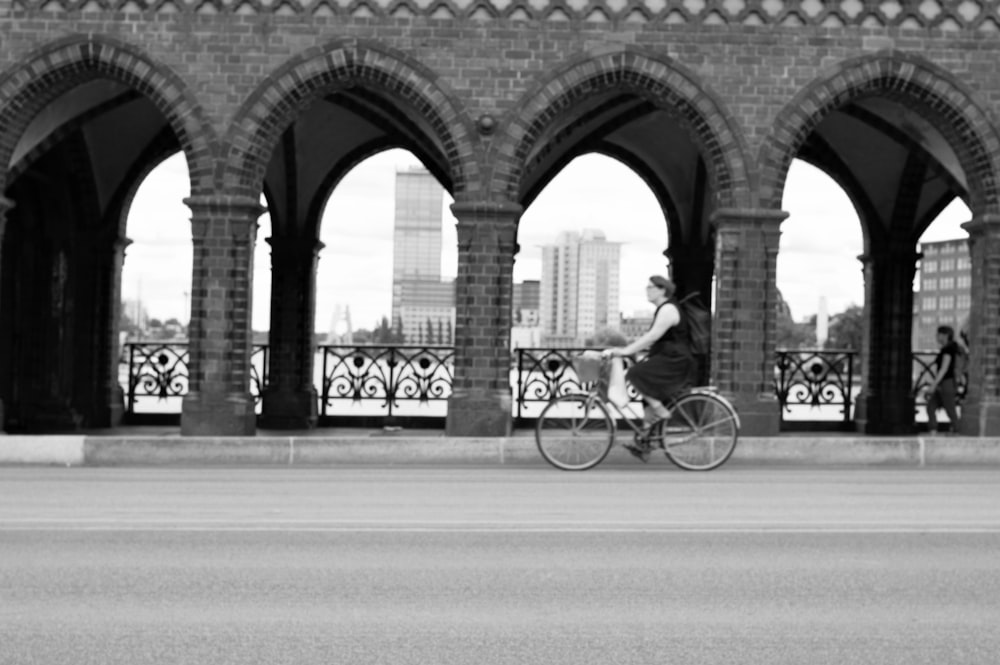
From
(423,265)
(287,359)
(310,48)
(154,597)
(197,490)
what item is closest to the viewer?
(154,597)

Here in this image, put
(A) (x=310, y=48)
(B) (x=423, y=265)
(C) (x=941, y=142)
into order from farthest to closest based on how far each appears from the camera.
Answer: (B) (x=423, y=265)
(C) (x=941, y=142)
(A) (x=310, y=48)

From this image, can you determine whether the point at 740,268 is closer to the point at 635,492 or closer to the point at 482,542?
the point at 635,492

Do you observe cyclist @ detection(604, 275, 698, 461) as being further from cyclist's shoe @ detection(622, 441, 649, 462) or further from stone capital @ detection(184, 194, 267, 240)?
stone capital @ detection(184, 194, 267, 240)

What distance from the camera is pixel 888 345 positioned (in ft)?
75.9

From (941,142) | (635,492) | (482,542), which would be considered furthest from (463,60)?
(482,542)

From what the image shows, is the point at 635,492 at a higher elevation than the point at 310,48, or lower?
lower

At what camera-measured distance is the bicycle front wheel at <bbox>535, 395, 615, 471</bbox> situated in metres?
13.5

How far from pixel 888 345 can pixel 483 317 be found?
8.10 metres

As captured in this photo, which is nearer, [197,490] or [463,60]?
[197,490]

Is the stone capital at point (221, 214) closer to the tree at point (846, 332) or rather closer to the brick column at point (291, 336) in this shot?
the brick column at point (291, 336)

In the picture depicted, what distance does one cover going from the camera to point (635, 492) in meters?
11.5

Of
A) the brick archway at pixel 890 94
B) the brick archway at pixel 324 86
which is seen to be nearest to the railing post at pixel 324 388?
the brick archway at pixel 324 86

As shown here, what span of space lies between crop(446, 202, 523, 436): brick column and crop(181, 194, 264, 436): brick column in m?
2.52

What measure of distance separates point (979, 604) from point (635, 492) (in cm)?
504
